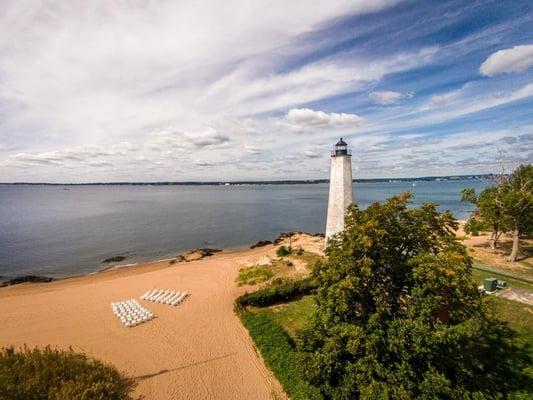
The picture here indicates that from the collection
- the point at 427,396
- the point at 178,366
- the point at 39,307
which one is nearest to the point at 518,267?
the point at 427,396

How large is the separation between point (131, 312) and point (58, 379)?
801 cm

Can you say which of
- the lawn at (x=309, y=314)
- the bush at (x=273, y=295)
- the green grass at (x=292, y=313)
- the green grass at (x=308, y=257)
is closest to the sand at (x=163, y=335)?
the bush at (x=273, y=295)

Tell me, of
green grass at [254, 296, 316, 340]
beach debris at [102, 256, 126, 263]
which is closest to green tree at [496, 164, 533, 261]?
green grass at [254, 296, 316, 340]

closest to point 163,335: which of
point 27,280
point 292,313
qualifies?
point 292,313

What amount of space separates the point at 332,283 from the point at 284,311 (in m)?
9.40

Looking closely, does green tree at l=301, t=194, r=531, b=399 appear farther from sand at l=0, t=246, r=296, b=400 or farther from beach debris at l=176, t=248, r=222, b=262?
beach debris at l=176, t=248, r=222, b=262

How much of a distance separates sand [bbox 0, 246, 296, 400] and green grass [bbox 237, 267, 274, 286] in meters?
0.97

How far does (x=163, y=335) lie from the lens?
18156 millimetres

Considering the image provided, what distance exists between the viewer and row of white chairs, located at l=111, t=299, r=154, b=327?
19.7 meters

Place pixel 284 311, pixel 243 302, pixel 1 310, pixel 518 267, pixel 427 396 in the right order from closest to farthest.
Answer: pixel 427 396
pixel 284 311
pixel 243 302
pixel 1 310
pixel 518 267

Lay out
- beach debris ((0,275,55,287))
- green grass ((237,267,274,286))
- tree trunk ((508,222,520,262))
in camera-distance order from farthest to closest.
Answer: beach debris ((0,275,55,287)) < green grass ((237,267,274,286)) < tree trunk ((508,222,520,262))

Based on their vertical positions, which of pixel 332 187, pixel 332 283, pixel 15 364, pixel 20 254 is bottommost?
pixel 20 254

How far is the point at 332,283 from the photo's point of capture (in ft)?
39.2

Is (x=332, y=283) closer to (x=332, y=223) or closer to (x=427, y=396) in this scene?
(x=427, y=396)
